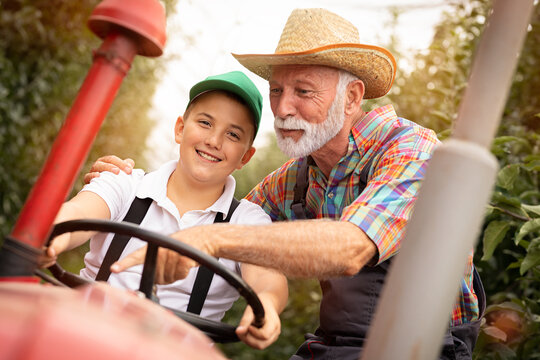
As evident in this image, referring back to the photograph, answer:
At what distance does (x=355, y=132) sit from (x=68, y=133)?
168 cm

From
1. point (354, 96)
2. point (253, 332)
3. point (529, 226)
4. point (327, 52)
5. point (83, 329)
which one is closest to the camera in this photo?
point (83, 329)

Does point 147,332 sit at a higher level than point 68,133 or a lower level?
lower

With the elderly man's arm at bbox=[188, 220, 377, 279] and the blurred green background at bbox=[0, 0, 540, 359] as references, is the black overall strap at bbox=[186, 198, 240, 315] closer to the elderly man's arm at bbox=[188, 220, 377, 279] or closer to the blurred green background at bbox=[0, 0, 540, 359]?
the elderly man's arm at bbox=[188, 220, 377, 279]

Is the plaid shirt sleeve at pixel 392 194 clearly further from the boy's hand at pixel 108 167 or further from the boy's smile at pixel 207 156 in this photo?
the boy's hand at pixel 108 167

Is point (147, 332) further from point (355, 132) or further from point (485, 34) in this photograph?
Result: point (355, 132)

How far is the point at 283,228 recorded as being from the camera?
1.74 m

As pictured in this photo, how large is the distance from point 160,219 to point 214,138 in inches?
15.7

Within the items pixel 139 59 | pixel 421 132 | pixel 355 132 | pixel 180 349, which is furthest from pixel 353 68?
pixel 139 59

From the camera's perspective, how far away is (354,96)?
2766mm

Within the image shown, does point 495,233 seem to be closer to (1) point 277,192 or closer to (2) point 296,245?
(1) point 277,192

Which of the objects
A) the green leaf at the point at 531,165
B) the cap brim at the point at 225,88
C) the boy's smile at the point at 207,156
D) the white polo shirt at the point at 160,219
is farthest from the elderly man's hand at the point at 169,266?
the green leaf at the point at 531,165

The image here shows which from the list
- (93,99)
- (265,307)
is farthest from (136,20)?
(265,307)

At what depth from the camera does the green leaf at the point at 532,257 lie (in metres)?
2.25

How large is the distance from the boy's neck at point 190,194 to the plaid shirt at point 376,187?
53cm
